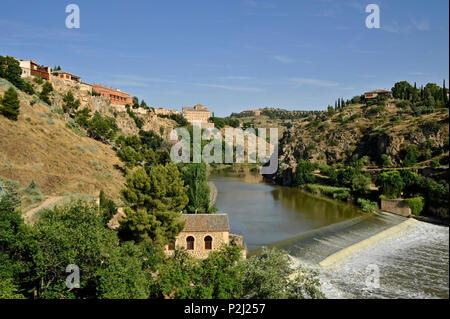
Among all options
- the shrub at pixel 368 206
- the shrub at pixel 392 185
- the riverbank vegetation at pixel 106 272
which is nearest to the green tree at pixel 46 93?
the riverbank vegetation at pixel 106 272

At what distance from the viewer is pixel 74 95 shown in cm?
4641

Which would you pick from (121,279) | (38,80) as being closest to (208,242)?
(121,279)

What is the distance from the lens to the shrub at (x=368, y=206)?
28781mm

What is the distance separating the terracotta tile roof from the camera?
1650cm

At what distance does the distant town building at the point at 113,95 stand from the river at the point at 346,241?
33.7 metres

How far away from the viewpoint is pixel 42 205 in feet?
62.4

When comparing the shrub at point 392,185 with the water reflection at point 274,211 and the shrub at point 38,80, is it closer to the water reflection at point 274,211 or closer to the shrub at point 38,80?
the water reflection at point 274,211

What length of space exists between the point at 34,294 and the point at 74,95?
132 feet

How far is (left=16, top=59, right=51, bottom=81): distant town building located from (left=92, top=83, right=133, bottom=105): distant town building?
11.1 m

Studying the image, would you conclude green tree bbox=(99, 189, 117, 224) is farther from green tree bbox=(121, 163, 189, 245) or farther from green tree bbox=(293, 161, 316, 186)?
green tree bbox=(293, 161, 316, 186)

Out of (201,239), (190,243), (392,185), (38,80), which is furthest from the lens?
(38,80)

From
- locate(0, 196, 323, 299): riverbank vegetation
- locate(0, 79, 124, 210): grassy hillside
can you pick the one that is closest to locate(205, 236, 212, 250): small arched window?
locate(0, 196, 323, 299): riverbank vegetation

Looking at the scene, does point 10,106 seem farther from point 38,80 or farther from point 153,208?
point 153,208

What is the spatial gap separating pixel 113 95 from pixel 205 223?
50.7 meters
